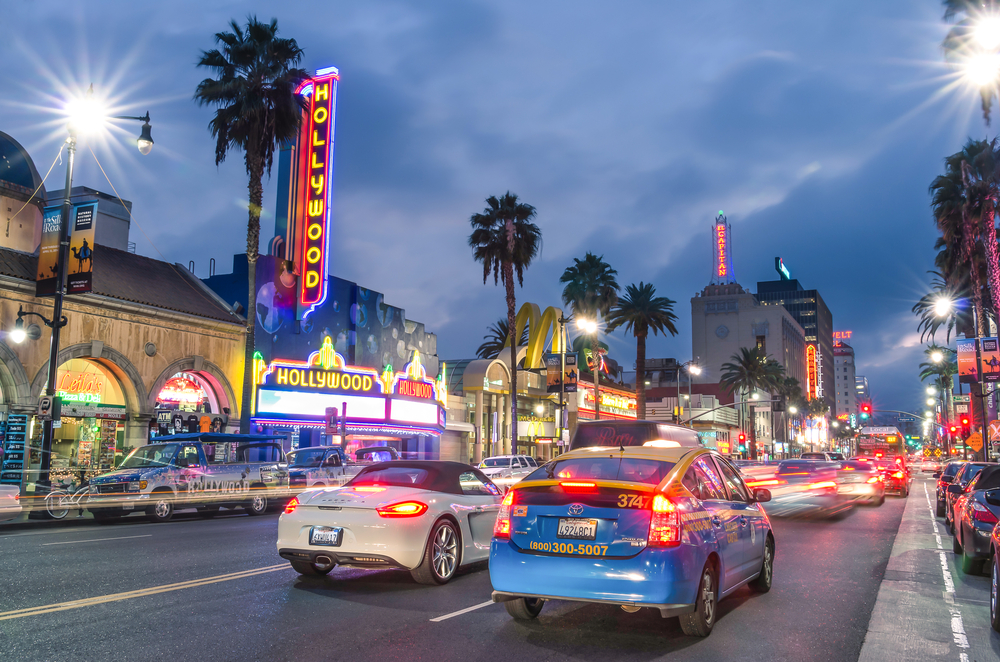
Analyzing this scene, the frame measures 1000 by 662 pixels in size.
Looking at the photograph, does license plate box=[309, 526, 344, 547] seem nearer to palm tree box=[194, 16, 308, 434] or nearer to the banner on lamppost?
palm tree box=[194, 16, 308, 434]

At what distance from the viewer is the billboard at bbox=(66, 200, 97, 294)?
22.9 metres

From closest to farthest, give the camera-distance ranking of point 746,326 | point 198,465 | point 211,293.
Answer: point 198,465 → point 211,293 → point 746,326

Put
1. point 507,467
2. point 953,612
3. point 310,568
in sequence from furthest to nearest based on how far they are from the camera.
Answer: point 507,467 → point 310,568 → point 953,612

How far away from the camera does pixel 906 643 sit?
680 cm

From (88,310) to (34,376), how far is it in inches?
114

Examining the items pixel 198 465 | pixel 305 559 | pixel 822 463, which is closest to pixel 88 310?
pixel 198 465

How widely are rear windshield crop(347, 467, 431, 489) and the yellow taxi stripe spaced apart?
1620mm

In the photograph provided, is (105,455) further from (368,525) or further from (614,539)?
(614,539)

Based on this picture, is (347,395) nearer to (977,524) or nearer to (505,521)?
(977,524)

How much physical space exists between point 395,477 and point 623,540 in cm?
418

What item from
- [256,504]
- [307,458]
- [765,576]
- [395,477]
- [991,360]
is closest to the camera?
[765,576]

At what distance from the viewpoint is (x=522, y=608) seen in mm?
7234

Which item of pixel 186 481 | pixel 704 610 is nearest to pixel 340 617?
pixel 704 610

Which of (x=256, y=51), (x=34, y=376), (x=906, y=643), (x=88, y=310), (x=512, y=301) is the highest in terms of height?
(x=256, y=51)
